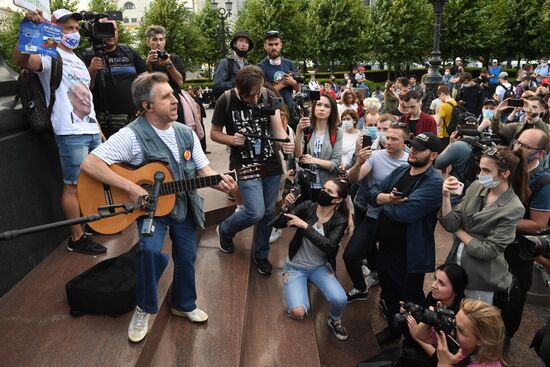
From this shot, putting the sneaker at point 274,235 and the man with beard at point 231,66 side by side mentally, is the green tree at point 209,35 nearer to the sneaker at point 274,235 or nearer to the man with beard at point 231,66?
the man with beard at point 231,66

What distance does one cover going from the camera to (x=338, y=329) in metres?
3.99

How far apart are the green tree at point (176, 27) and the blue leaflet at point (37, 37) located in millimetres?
30744

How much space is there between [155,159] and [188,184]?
0.28 meters

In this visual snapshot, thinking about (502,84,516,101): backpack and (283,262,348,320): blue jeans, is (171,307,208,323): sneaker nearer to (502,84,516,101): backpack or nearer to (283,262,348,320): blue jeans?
(283,262,348,320): blue jeans

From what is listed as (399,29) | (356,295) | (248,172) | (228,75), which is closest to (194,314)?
(248,172)

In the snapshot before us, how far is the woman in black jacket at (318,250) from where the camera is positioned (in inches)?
152

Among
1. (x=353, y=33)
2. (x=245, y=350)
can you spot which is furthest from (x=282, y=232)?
(x=353, y=33)

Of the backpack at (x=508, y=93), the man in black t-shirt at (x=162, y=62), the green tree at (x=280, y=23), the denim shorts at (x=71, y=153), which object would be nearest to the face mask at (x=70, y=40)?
the denim shorts at (x=71, y=153)

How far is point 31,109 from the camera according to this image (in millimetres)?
3664

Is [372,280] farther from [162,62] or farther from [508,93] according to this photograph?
[508,93]

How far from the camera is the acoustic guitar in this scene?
279cm

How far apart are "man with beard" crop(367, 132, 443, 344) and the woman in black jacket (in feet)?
1.31

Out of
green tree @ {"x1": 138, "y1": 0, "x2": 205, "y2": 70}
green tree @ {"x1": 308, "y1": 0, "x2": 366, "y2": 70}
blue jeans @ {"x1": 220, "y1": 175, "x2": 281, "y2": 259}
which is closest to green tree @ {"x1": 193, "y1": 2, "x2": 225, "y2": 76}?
green tree @ {"x1": 138, "y1": 0, "x2": 205, "y2": 70}

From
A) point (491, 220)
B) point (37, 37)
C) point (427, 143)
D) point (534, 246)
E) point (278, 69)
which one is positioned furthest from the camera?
point (278, 69)
